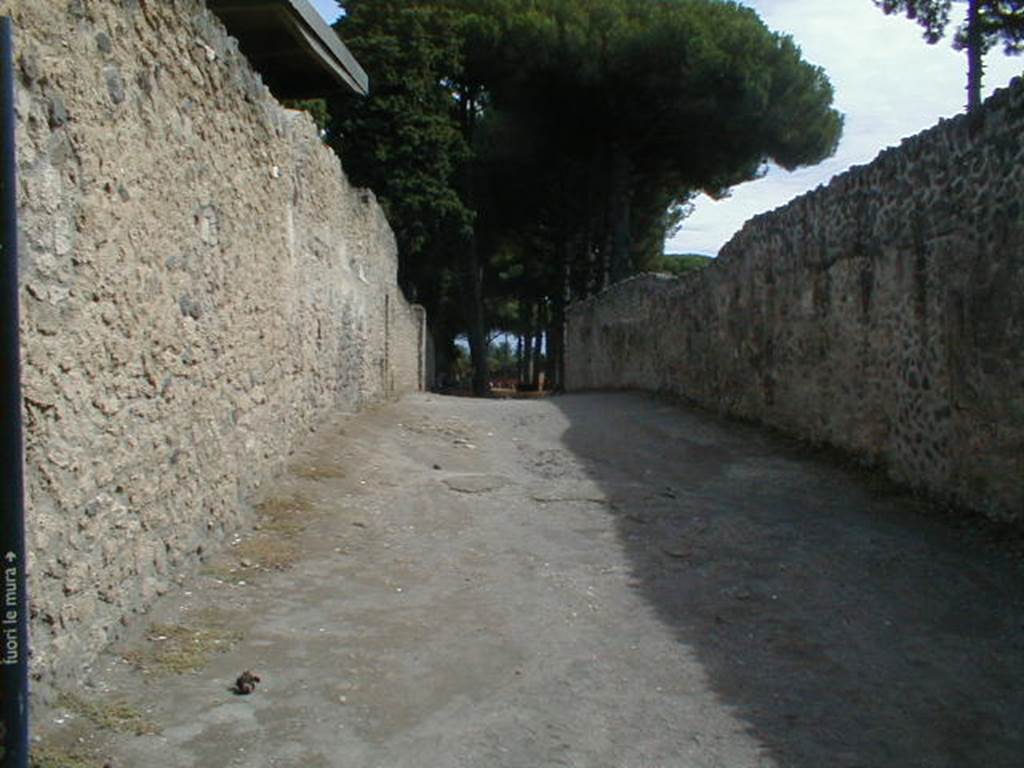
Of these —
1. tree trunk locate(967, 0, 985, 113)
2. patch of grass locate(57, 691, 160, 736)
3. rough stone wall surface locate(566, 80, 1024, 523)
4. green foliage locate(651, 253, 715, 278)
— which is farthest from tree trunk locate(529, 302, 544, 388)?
patch of grass locate(57, 691, 160, 736)

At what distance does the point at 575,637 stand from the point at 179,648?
159 centimetres

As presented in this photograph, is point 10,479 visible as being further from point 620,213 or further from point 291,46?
point 620,213

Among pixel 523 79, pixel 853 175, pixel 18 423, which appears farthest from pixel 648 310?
pixel 18 423

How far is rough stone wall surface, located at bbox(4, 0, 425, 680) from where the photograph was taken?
10.0 feet

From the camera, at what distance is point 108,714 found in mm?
3010

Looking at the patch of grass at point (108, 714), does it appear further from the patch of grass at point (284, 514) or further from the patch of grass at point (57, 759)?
the patch of grass at point (284, 514)

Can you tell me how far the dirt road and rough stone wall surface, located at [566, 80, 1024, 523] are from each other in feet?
1.68

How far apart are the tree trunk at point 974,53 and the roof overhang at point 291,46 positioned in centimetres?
1121

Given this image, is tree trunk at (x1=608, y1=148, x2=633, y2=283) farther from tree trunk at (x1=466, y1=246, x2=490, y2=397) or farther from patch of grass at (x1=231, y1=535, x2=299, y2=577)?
patch of grass at (x1=231, y1=535, x2=299, y2=577)

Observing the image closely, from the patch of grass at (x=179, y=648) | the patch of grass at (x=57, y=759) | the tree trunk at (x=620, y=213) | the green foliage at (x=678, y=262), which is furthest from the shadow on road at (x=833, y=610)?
the green foliage at (x=678, y=262)

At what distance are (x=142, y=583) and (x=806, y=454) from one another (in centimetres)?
592

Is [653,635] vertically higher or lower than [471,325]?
lower

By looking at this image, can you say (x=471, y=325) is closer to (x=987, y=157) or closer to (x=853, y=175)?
(x=853, y=175)

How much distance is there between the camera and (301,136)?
727cm
